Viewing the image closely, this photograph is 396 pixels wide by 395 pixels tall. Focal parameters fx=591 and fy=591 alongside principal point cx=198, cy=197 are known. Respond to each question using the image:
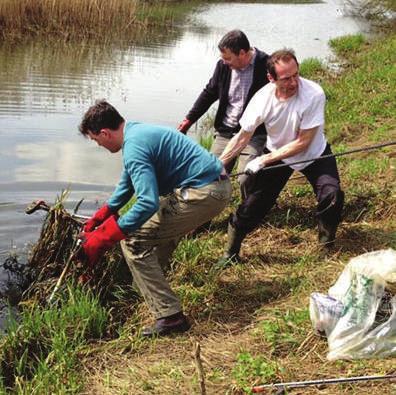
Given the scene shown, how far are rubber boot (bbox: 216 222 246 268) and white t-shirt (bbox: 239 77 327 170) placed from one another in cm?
69

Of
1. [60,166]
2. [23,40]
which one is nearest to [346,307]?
[60,166]

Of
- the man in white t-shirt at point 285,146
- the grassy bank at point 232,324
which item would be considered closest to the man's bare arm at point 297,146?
the man in white t-shirt at point 285,146

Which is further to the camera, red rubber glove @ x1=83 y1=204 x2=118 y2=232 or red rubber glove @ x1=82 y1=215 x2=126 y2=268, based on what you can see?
red rubber glove @ x1=83 y1=204 x2=118 y2=232

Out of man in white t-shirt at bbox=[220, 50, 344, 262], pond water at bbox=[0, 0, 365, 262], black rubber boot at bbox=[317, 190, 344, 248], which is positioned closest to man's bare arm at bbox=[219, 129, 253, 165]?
man in white t-shirt at bbox=[220, 50, 344, 262]

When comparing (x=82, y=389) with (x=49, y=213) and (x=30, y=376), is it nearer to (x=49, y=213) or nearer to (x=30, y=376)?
(x=30, y=376)

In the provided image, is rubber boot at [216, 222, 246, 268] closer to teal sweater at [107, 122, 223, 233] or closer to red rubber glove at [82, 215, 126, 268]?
teal sweater at [107, 122, 223, 233]

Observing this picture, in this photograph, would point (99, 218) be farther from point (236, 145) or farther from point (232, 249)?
point (236, 145)

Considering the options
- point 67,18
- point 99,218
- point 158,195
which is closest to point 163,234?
point 158,195

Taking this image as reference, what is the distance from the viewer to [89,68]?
15.3 metres

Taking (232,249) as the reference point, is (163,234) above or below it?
above

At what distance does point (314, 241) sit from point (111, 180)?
3.79 m

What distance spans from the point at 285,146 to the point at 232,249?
0.95 m

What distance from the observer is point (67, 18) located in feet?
60.1

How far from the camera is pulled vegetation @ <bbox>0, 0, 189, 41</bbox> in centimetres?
1708
